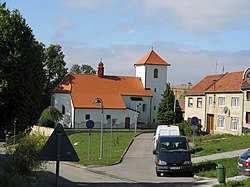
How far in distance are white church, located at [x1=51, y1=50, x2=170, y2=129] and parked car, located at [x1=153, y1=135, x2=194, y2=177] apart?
48.7m

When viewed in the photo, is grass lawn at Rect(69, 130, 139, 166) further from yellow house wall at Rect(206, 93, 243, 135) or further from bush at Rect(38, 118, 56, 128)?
yellow house wall at Rect(206, 93, 243, 135)

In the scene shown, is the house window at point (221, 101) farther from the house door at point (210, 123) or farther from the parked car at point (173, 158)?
the parked car at point (173, 158)

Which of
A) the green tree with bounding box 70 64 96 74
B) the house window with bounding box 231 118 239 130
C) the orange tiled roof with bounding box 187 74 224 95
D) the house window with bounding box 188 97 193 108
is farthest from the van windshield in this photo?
Result: the green tree with bounding box 70 64 96 74

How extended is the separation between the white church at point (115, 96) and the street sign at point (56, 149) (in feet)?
194

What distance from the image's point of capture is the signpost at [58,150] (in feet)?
39.5

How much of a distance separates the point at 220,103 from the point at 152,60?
31699mm

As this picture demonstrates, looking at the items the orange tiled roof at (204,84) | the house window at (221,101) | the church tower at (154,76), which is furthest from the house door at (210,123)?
the church tower at (154,76)

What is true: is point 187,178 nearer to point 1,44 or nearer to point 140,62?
point 1,44

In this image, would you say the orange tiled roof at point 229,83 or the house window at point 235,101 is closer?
the house window at point 235,101

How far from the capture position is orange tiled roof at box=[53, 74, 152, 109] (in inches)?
3014

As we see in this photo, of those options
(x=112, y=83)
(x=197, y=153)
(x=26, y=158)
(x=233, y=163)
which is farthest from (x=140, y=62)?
(x=26, y=158)

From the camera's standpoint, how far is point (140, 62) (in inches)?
3410

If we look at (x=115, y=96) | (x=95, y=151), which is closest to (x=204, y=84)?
(x=115, y=96)

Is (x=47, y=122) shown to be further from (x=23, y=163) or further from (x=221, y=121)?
(x=23, y=163)
